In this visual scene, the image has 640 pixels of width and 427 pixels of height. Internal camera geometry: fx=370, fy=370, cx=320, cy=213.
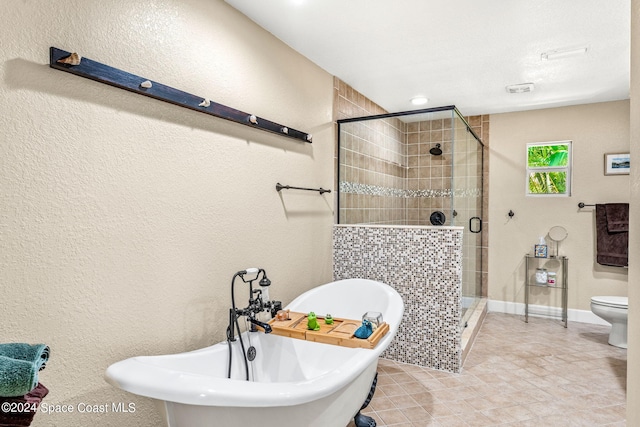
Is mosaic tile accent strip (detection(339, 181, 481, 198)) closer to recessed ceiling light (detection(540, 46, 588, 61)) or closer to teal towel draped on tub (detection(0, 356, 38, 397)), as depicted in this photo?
recessed ceiling light (detection(540, 46, 588, 61))

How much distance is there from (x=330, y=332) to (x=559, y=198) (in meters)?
3.67

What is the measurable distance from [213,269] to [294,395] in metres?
1.00

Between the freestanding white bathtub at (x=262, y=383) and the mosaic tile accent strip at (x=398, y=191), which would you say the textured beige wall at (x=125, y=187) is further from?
the mosaic tile accent strip at (x=398, y=191)

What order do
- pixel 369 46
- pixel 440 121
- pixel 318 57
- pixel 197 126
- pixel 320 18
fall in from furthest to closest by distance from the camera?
pixel 440 121 → pixel 318 57 → pixel 369 46 → pixel 320 18 → pixel 197 126

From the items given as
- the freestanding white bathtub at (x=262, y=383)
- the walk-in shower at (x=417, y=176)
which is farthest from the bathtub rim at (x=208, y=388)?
the walk-in shower at (x=417, y=176)

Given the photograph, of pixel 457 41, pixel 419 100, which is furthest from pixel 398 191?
pixel 457 41

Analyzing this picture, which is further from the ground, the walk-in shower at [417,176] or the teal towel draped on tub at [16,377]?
the walk-in shower at [417,176]

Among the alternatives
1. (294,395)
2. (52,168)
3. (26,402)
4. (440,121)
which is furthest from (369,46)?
(26,402)

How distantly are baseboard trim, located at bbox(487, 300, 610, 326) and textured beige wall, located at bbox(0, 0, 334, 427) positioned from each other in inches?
133

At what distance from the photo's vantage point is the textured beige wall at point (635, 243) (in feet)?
3.87

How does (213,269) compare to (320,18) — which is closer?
(213,269)

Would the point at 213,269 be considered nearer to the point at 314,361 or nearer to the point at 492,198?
the point at 314,361

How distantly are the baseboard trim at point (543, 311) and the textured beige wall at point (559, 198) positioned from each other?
60 millimetres

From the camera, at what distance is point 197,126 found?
78.2 inches
